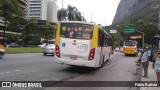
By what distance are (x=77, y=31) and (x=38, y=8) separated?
109063 millimetres

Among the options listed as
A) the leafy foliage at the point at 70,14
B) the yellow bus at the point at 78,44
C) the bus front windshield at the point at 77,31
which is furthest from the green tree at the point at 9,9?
the yellow bus at the point at 78,44

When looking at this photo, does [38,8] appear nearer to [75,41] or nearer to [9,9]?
[9,9]

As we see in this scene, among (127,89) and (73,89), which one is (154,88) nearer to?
(127,89)

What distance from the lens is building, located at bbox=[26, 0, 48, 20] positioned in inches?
4719

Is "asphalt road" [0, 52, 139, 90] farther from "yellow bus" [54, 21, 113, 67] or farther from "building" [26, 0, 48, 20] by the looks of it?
"building" [26, 0, 48, 20]

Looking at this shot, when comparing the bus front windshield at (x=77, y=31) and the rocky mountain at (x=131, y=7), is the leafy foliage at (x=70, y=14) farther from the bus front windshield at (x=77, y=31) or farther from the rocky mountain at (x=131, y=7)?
the rocky mountain at (x=131, y=7)

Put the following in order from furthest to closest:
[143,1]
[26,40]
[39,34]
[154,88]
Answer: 1. [143,1]
2. [39,34]
3. [26,40]
4. [154,88]

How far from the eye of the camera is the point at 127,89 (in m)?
11.7

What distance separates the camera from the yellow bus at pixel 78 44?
53.5ft

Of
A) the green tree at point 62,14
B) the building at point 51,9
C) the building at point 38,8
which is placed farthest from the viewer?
the building at point 51,9

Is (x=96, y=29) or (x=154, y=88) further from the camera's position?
(x=96, y=29)

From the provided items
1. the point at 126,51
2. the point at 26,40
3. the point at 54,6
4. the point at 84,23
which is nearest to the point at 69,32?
the point at 84,23

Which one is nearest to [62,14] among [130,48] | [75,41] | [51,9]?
[130,48]

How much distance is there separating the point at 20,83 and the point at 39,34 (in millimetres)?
74950
